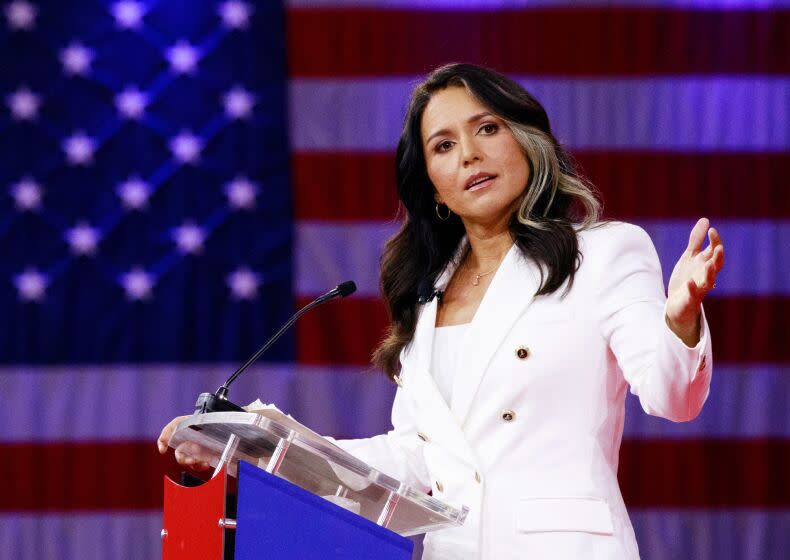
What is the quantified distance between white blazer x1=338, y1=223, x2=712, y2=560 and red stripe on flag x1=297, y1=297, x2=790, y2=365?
1343 millimetres

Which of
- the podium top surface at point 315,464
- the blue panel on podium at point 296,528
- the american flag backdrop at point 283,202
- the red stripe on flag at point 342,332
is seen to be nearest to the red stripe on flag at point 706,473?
the american flag backdrop at point 283,202

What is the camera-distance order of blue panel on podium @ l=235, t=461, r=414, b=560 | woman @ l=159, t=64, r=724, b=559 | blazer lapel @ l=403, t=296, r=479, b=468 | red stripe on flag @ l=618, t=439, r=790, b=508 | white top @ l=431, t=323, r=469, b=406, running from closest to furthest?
blue panel on podium @ l=235, t=461, r=414, b=560 < woman @ l=159, t=64, r=724, b=559 < blazer lapel @ l=403, t=296, r=479, b=468 < white top @ l=431, t=323, r=469, b=406 < red stripe on flag @ l=618, t=439, r=790, b=508

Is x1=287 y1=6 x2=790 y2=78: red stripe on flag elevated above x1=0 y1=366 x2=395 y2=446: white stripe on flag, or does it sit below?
above

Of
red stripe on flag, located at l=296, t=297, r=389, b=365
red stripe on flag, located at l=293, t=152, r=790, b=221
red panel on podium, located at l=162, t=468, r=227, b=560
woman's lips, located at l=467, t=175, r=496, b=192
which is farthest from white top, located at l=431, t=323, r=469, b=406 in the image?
red stripe on flag, located at l=293, t=152, r=790, b=221

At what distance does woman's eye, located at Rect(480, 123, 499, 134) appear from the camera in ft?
5.74

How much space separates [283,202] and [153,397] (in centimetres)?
67

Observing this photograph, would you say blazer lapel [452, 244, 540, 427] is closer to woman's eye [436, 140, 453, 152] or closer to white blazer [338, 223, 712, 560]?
white blazer [338, 223, 712, 560]

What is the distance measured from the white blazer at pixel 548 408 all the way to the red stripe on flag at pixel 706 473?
1372 mm

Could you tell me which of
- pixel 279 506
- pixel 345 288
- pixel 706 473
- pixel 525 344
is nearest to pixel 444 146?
pixel 345 288

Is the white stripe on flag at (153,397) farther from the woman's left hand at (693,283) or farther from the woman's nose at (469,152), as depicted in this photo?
the woman's left hand at (693,283)

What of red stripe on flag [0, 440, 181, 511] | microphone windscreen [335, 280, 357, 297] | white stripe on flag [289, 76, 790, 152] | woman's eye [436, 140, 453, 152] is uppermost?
white stripe on flag [289, 76, 790, 152]

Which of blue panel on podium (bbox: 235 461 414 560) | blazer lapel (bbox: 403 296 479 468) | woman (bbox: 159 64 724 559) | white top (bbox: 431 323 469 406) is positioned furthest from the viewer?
white top (bbox: 431 323 469 406)

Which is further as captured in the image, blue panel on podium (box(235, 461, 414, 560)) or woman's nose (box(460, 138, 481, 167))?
woman's nose (box(460, 138, 481, 167))

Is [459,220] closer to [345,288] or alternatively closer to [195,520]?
[345,288]
